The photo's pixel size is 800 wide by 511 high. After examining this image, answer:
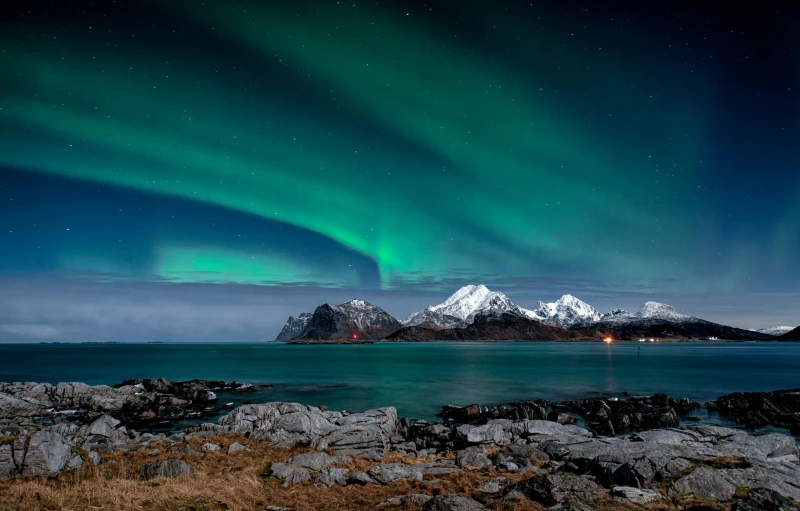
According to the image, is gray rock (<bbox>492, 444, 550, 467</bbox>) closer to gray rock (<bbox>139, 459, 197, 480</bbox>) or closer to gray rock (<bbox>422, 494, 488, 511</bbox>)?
gray rock (<bbox>422, 494, 488, 511</bbox>)

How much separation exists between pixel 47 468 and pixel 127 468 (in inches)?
137

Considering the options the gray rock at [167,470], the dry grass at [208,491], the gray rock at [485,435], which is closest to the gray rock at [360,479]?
the dry grass at [208,491]

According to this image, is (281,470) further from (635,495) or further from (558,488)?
(635,495)

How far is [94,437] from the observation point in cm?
3031

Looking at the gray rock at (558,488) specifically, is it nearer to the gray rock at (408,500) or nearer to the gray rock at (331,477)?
the gray rock at (408,500)

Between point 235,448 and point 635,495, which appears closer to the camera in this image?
point 635,495

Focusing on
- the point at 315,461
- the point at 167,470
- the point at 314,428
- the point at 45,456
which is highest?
the point at 45,456

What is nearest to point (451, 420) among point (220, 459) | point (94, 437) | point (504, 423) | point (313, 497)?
point (504, 423)

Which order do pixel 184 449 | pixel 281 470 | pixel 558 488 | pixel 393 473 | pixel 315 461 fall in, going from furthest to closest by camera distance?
pixel 184 449
pixel 315 461
pixel 281 470
pixel 393 473
pixel 558 488

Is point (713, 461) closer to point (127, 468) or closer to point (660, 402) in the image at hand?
point (127, 468)

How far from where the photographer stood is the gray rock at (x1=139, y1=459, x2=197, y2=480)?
20.3 metres

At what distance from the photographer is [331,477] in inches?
827

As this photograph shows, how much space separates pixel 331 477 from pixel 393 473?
10.5 ft

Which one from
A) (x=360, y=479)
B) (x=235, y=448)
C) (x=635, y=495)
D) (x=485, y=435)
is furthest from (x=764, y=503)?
(x=235, y=448)
